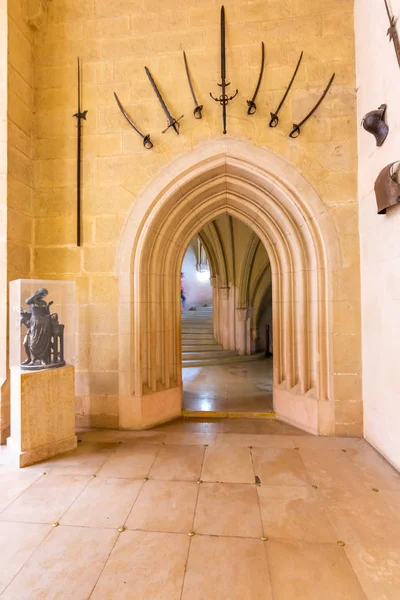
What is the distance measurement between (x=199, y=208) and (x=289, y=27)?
1.82 meters

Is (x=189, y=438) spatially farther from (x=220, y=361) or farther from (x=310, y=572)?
(x=220, y=361)

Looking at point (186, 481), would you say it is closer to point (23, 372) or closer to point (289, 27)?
point (23, 372)

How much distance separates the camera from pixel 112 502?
1773 mm

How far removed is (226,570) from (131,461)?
113 cm

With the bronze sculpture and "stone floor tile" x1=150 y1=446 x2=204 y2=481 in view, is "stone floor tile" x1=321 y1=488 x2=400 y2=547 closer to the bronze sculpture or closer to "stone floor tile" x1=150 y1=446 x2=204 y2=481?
"stone floor tile" x1=150 y1=446 x2=204 y2=481

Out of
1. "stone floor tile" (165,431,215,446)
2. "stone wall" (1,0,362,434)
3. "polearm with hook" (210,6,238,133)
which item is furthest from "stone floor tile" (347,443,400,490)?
"polearm with hook" (210,6,238,133)

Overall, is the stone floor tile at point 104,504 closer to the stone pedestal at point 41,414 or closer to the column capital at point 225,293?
the stone pedestal at point 41,414

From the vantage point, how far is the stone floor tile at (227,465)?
6.61ft

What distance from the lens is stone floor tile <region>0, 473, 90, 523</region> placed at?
5.46 ft

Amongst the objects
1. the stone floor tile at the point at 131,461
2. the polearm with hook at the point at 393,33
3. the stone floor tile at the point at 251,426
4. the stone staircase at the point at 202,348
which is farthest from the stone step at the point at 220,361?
the polearm with hook at the point at 393,33

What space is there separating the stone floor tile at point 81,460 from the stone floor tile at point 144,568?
2.56 feet

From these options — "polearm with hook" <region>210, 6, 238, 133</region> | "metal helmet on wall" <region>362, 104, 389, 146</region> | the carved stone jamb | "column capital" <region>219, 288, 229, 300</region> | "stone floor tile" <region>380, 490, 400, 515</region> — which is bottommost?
"stone floor tile" <region>380, 490, 400, 515</region>

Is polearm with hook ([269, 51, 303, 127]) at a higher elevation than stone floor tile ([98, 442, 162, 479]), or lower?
higher

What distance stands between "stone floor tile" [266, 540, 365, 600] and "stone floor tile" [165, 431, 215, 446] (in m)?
1.14
